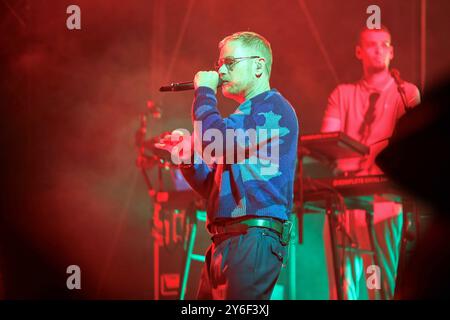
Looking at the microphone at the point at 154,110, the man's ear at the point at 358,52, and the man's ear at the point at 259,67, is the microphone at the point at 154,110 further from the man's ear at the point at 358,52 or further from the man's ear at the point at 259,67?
the man's ear at the point at 259,67

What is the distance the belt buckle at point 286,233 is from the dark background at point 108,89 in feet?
9.44

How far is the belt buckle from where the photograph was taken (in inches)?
117

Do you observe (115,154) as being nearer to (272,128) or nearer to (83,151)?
(83,151)

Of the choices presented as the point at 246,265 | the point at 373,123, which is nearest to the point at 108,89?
the point at 373,123

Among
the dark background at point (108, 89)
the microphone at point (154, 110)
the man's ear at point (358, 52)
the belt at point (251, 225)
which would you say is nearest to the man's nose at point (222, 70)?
the belt at point (251, 225)

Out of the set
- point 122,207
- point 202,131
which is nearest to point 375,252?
point 122,207

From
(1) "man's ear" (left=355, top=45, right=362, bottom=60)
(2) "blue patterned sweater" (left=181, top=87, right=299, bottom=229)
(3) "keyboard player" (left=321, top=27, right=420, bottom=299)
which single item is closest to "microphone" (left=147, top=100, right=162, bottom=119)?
(3) "keyboard player" (left=321, top=27, right=420, bottom=299)

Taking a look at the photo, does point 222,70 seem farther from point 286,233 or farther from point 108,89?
point 108,89

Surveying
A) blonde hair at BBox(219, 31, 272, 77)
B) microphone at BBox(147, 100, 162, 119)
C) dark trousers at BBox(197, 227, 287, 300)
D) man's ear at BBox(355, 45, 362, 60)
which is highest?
man's ear at BBox(355, 45, 362, 60)

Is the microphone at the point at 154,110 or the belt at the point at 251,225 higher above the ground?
the microphone at the point at 154,110

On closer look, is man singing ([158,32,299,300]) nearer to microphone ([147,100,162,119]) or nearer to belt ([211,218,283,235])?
belt ([211,218,283,235])

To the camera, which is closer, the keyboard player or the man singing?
the man singing

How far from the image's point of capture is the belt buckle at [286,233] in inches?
117

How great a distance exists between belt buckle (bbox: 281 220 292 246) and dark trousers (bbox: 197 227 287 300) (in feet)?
0.09
